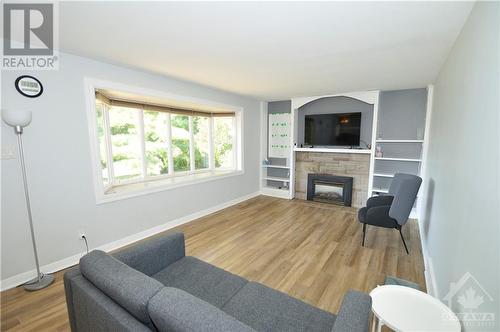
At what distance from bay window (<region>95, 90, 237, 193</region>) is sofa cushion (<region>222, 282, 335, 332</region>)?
240 centimetres

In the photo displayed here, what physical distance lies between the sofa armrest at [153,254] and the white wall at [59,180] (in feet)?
4.51

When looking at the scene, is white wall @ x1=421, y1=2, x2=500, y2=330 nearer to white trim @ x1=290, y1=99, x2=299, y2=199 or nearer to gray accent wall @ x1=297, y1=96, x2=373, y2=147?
gray accent wall @ x1=297, y1=96, x2=373, y2=147

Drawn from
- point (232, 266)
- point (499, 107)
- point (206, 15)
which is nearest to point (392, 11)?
point (499, 107)

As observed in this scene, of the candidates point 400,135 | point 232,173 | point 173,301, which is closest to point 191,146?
point 232,173

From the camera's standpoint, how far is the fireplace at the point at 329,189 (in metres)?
4.71

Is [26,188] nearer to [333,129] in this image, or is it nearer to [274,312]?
[274,312]

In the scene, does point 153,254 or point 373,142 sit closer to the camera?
point 153,254

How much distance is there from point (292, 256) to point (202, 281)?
1491 mm

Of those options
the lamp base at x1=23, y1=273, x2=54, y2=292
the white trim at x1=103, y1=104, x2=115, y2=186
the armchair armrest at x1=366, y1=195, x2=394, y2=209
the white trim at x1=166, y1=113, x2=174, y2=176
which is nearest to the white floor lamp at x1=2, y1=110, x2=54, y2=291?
the lamp base at x1=23, y1=273, x2=54, y2=292

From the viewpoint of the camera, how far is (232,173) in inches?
189

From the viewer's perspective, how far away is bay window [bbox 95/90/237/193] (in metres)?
3.44

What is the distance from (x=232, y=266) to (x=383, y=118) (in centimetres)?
395

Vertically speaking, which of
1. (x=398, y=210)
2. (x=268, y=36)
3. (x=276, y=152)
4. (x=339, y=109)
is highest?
(x=268, y=36)

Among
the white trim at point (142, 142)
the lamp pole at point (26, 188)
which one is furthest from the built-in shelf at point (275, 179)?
the lamp pole at point (26, 188)
